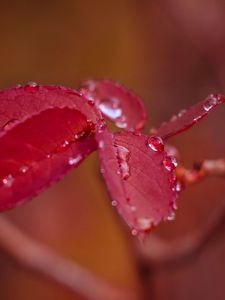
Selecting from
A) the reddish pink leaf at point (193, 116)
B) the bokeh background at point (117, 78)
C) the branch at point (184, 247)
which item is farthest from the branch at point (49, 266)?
the reddish pink leaf at point (193, 116)

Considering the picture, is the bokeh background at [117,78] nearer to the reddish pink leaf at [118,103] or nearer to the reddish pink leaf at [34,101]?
the reddish pink leaf at [118,103]

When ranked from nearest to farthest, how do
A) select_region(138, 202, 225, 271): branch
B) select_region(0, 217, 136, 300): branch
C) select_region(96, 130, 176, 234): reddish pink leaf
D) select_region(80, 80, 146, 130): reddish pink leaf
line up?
1. select_region(96, 130, 176, 234): reddish pink leaf
2. select_region(80, 80, 146, 130): reddish pink leaf
3. select_region(138, 202, 225, 271): branch
4. select_region(0, 217, 136, 300): branch

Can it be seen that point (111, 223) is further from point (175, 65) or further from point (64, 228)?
point (175, 65)

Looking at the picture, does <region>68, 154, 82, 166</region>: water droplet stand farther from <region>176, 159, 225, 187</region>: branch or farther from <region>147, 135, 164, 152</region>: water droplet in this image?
<region>176, 159, 225, 187</region>: branch

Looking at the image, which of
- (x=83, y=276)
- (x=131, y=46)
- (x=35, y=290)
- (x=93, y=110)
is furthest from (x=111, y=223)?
(x=93, y=110)

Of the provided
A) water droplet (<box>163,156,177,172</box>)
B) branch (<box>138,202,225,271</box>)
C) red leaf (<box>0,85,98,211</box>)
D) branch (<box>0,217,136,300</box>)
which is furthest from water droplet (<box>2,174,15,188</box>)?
branch (<box>0,217,136,300</box>)

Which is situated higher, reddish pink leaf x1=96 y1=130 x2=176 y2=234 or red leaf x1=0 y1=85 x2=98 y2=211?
red leaf x1=0 y1=85 x2=98 y2=211

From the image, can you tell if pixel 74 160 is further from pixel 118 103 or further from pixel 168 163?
pixel 118 103
